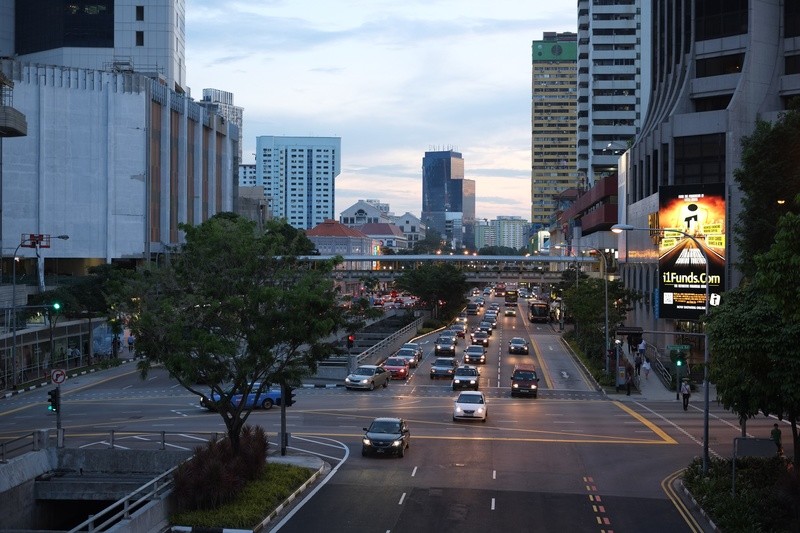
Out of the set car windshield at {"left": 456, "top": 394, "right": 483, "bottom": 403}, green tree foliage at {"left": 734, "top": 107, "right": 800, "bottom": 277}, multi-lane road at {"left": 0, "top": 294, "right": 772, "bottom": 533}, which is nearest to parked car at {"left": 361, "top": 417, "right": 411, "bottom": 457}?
multi-lane road at {"left": 0, "top": 294, "right": 772, "bottom": 533}

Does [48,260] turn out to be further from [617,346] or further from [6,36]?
[617,346]

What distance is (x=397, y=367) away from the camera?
189ft

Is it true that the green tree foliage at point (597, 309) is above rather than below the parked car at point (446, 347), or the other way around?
above

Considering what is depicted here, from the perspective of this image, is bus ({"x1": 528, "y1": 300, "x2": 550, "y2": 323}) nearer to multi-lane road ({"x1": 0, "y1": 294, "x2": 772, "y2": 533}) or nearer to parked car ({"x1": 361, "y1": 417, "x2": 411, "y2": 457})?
multi-lane road ({"x1": 0, "y1": 294, "x2": 772, "y2": 533})

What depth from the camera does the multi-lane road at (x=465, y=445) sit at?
23.5 meters

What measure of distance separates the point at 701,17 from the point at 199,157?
6351 centimetres

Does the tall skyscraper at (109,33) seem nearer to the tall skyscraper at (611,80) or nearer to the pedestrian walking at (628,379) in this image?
the tall skyscraper at (611,80)

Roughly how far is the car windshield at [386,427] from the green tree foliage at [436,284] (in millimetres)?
72629

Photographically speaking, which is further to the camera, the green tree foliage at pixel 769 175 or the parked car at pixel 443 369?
the parked car at pixel 443 369

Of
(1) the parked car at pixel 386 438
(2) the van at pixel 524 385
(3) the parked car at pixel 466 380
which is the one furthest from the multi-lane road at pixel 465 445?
(3) the parked car at pixel 466 380

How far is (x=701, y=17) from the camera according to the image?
7119 centimetres

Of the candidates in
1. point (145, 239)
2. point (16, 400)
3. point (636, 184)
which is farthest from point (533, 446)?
point (145, 239)

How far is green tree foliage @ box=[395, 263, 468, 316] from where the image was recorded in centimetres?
10500

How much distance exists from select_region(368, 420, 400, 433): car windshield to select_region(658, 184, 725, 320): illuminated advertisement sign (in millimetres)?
26707
